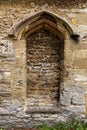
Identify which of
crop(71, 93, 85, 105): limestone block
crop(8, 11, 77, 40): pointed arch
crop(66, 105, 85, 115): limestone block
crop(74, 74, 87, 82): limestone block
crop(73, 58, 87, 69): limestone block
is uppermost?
crop(8, 11, 77, 40): pointed arch

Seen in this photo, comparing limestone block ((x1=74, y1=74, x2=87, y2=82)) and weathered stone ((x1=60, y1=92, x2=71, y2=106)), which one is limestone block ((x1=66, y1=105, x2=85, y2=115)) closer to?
weathered stone ((x1=60, y1=92, x2=71, y2=106))

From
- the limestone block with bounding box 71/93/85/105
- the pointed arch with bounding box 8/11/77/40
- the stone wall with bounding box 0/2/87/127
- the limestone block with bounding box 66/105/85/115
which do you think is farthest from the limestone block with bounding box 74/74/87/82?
the pointed arch with bounding box 8/11/77/40

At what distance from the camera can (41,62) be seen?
8047mm

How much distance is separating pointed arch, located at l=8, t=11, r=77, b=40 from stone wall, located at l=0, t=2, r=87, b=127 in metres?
0.09

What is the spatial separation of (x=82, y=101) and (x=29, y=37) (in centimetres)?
193

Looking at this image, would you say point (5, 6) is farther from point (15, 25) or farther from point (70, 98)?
point (70, 98)

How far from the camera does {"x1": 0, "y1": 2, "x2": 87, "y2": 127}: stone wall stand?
766 cm

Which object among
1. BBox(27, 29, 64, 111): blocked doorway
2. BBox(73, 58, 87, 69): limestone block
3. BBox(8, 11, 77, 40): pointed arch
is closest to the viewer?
BBox(8, 11, 77, 40): pointed arch

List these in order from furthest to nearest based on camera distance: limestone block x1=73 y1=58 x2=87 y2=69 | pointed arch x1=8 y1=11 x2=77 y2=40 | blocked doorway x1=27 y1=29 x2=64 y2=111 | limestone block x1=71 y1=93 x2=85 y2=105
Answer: blocked doorway x1=27 y1=29 x2=64 y2=111 < limestone block x1=71 y1=93 x2=85 y2=105 < limestone block x1=73 y1=58 x2=87 y2=69 < pointed arch x1=8 y1=11 x2=77 y2=40

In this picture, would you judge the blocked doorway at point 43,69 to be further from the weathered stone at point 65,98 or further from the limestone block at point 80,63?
the limestone block at point 80,63

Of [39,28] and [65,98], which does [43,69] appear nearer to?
[65,98]

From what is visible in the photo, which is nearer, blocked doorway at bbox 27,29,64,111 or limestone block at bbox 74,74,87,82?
limestone block at bbox 74,74,87,82

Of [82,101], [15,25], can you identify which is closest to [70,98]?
[82,101]

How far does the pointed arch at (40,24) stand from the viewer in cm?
762
